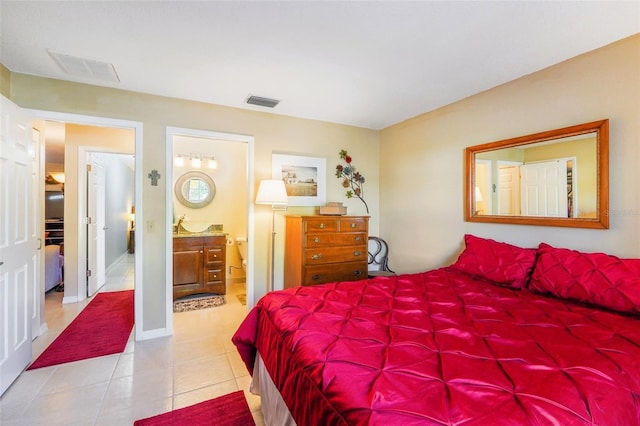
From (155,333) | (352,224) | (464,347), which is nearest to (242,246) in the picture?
(155,333)

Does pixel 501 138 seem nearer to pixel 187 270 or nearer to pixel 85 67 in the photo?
pixel 85 67

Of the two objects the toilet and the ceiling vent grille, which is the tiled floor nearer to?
the toilet

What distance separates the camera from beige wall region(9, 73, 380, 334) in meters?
2.56

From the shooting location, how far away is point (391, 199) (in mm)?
3859

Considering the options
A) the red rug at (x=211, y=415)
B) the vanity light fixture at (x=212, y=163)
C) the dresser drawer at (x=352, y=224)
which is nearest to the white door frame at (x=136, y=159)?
the red rug at (x=211, y=415)

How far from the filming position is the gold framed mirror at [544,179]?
197 centimetres

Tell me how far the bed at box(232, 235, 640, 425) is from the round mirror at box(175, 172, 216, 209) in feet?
10.8

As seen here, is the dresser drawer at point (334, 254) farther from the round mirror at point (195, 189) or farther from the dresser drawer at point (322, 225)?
the round mirror at point (195, 189)

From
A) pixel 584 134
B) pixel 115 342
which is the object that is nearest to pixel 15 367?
pixel 115 342

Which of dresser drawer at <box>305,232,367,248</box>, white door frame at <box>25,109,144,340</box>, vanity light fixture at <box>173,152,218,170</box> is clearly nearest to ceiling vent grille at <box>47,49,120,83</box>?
white door frame at <box>25,109,144,340</box>

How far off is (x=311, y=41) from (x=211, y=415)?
101 inches

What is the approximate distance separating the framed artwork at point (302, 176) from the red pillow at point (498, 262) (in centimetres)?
184

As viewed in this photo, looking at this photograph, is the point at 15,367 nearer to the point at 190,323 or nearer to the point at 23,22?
the point at 190,323

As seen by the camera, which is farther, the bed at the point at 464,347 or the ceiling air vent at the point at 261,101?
the ceiling air vent at the point at 261,101
